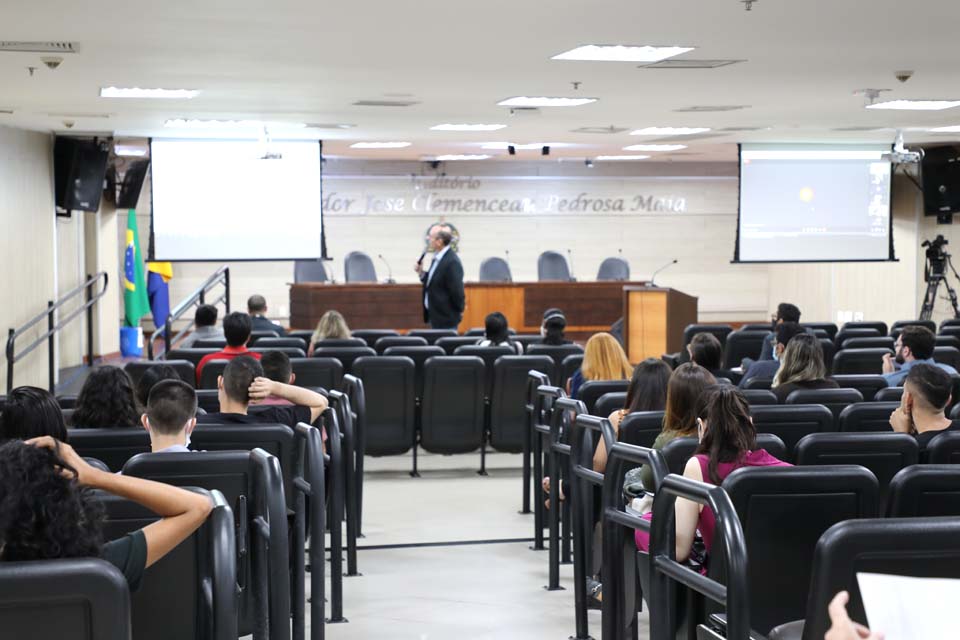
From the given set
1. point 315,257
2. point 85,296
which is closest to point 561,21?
point 315,257

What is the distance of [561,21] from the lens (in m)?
5.74

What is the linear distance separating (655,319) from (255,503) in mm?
10924

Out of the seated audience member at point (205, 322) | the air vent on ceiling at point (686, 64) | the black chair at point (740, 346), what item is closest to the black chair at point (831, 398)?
the air vent on ceiling at point (686, 64)

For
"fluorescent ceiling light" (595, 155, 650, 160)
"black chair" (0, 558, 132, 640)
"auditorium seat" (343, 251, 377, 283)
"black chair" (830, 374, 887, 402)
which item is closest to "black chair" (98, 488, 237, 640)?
"black chair" (0, 558, 132, 640)

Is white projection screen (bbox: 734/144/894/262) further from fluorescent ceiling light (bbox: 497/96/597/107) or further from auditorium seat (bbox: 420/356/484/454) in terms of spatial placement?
auditorium seat (bbox: 420/356/484/454)

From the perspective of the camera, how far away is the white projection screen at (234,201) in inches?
466

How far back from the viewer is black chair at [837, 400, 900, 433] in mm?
4551

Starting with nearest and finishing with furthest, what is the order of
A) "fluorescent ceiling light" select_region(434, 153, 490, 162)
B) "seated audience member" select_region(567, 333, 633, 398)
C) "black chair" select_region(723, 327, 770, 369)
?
"seated audience member" select_region(567, 333, 633, 398) < "black chair" select_region(723, 327, 770, 369) < "fluorescent ceiling light" select_region(434, 153, 490, 162)

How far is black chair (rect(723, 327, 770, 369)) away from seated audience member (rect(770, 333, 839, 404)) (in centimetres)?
363

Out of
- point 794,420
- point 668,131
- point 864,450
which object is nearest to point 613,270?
point 668,131

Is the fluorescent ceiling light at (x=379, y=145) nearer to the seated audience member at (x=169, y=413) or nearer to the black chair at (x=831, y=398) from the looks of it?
the black chair at (x=831, y=398)

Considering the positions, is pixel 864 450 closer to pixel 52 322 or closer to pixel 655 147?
pixel 52 322

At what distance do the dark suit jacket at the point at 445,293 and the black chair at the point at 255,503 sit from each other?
689 centimetres

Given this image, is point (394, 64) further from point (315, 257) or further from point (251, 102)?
point (315, 257)
